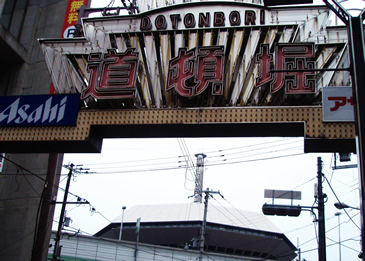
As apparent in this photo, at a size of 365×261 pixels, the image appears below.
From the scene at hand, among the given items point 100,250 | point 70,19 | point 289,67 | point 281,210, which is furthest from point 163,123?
point 100,250

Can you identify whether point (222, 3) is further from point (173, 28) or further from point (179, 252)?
point (179, 252)

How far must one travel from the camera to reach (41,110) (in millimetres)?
13320

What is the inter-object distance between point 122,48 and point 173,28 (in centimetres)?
168

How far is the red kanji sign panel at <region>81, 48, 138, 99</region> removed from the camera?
12.6 meters

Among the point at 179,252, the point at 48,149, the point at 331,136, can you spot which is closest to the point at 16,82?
the point at 48,149

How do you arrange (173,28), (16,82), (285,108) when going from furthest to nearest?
(16,82)
(173,28)
(285,108)

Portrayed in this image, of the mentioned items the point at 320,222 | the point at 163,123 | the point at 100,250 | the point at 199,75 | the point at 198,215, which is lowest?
the point at 100,250

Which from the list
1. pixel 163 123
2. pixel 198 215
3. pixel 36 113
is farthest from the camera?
pixel 198 215

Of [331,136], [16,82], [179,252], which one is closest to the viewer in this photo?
[331,136]

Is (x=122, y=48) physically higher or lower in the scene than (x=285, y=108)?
higher

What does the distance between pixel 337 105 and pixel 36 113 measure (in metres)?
8.33

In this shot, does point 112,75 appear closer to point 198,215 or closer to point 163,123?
point 163,123

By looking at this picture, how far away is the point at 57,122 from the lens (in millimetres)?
13039

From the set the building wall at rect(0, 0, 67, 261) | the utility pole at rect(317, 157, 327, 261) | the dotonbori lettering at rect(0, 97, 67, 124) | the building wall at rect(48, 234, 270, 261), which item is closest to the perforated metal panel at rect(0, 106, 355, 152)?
the dotonbori lettering at rect(0, 97, 67, 124)
